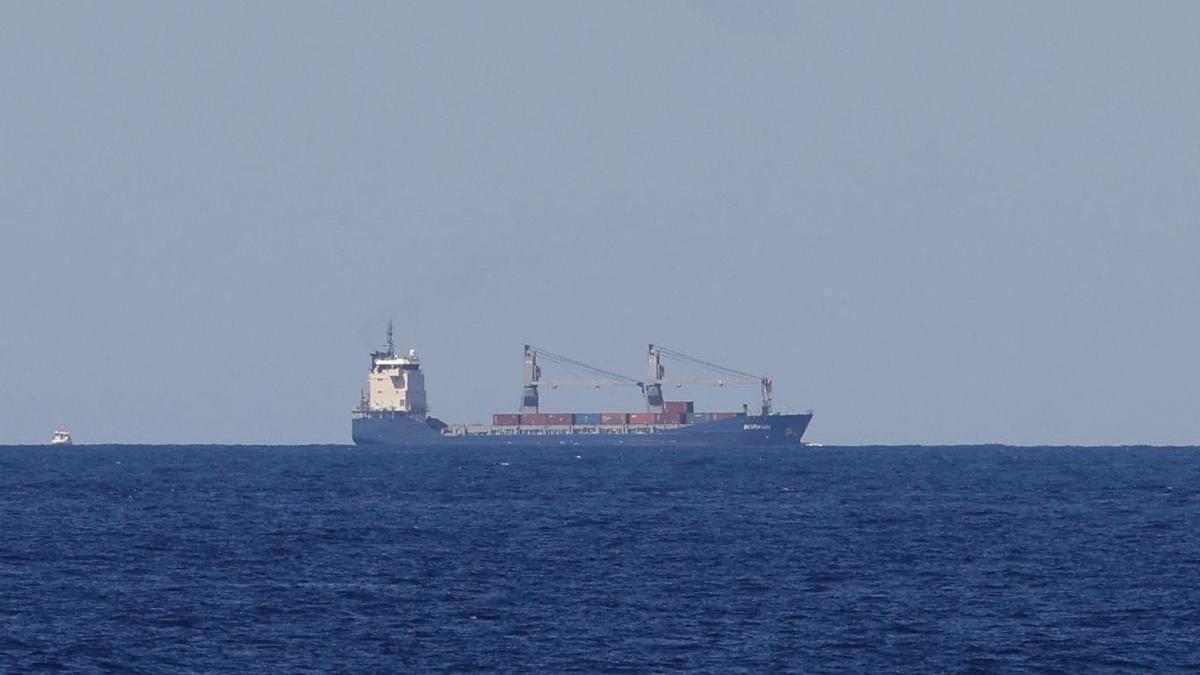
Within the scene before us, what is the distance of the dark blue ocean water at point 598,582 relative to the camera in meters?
44.0

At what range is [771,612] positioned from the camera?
51.2 m

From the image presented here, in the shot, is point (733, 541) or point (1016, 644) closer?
point (1016, 644)

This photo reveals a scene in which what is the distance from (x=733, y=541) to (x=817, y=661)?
98.2 feet

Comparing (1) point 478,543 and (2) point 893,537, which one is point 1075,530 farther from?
(1) point 478,543

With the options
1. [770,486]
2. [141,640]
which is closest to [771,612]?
[141,640]

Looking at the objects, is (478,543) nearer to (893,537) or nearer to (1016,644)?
(893,537)

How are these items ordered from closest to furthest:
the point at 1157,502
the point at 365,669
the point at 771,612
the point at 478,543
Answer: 1. the point at 365,669
2. the point at 771,612
3. the point at 478,543
4. the point at 1157,502

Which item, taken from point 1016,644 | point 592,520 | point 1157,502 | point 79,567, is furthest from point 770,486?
point 1016,644

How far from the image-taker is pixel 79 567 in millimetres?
61844

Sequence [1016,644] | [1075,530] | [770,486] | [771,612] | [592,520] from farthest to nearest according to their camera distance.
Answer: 1. [770,486]
2. [592,520]
3. [1075,530]
4. [771,612]
5. [1016,644]

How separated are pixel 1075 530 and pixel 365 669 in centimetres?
4613

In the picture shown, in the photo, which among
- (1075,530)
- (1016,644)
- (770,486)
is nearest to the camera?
(1016,644)

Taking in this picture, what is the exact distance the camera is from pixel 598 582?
58.1 metres

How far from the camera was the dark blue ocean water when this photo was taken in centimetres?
4403
